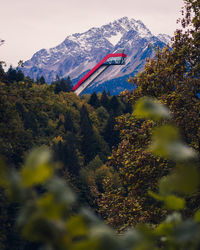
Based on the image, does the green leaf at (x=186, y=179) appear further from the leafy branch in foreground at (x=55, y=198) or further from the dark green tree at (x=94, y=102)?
the dark green tree at (x=94, y=102)

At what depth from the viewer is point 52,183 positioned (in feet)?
2.25

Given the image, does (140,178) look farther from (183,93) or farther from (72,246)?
(72,246)

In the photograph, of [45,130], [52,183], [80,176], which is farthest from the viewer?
[45,130]

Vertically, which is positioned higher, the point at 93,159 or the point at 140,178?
the point at 93,159

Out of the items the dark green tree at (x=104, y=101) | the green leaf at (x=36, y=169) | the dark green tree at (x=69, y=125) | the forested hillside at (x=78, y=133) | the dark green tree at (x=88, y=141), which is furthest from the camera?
the dark green tree at (x=104, y=101)

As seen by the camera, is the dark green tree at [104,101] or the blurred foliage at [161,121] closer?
the blurred foliage at [161,121]

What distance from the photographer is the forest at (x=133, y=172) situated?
679 millimetres

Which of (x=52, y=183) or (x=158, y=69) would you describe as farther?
(x=158, y=69)

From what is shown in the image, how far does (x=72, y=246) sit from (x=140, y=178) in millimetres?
9922

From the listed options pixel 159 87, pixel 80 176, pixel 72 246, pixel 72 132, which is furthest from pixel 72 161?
pixel 72 246

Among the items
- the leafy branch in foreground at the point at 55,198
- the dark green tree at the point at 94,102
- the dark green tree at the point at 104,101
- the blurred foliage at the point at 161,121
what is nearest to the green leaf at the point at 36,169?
the leafy branch in foreground at the point at 55,198

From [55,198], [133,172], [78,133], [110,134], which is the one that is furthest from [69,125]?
[55,198]

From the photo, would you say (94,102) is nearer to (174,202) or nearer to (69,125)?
(69,125)

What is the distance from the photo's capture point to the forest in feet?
2.23
